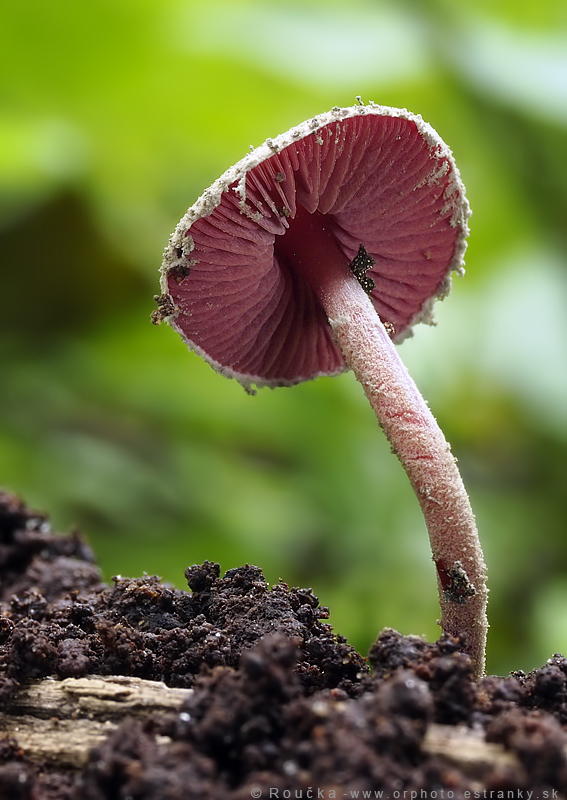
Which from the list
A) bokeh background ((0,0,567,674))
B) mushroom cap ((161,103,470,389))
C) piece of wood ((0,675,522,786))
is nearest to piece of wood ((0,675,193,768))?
piece of wood ((0,675,522,786))

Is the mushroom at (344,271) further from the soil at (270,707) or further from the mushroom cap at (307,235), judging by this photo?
the soil at (270,707)

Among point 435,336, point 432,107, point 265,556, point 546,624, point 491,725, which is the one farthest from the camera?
point 432,107

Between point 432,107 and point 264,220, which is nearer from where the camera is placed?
point 264,220

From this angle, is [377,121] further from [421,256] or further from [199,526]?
[199,526]

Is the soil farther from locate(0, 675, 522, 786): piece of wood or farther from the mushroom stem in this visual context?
the mushroom stem

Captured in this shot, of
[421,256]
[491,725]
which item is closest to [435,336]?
[421,256]

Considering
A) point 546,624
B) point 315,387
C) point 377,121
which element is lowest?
point 546,624

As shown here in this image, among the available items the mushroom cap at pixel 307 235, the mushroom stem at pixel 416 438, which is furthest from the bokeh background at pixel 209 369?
the mushroom stem at pixel 416 438
